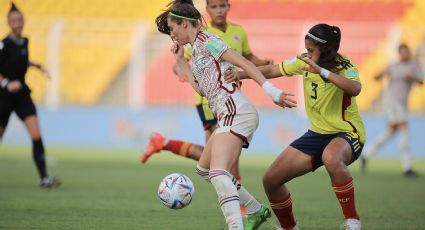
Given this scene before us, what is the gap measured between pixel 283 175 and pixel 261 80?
3.96ft

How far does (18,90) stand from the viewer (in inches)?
451

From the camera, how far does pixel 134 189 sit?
11883 millimetres

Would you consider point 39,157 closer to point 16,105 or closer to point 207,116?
point 16,105

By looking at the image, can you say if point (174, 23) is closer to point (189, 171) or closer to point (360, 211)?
point (360, 211)

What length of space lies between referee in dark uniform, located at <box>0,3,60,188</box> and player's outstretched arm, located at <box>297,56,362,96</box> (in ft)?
18.1

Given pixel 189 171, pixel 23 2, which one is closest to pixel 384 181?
pixel 189 171

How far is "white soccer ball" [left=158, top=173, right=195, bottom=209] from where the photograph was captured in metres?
7.27

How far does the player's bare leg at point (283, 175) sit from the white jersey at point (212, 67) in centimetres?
87

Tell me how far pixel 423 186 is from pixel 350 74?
251 inches

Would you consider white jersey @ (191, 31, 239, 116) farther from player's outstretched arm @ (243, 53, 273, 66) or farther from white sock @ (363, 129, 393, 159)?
white sock @ (363, 129, 393, 159)

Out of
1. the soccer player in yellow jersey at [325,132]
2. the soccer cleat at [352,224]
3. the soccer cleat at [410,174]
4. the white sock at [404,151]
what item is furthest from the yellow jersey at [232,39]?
the white sock at [404,151]

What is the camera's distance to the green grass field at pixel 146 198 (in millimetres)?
8289

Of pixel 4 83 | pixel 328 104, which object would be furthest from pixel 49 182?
pixel 328 104

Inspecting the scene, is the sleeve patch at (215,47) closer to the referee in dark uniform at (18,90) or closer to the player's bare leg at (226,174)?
the player's bare leg at (226,174)
